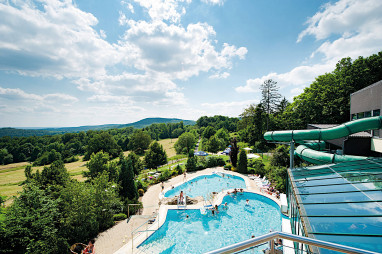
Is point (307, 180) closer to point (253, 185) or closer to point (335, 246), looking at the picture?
point (335, 246)

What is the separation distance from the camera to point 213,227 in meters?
13.1

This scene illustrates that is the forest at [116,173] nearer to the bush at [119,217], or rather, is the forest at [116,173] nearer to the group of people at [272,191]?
the bush at [119,217]

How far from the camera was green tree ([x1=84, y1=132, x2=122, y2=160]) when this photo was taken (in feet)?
185

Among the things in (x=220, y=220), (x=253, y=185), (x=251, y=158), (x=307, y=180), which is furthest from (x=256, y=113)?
(x=307, y=180)

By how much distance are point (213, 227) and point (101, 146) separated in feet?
182

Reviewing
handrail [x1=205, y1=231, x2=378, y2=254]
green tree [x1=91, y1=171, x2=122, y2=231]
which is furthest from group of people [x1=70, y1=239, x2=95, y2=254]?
handrail [x1=205, y1=231, x2=378, y2=254]

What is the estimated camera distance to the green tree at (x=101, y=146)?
56.4 metres

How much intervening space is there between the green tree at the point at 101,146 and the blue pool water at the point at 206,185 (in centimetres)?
4366

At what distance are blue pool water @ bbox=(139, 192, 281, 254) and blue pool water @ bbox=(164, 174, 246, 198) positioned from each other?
430cm

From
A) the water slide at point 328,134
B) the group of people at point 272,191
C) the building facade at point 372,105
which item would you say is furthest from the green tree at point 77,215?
the building facade at point 372,105

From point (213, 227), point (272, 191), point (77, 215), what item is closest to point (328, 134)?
point (272, 191)

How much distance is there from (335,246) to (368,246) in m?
2.87

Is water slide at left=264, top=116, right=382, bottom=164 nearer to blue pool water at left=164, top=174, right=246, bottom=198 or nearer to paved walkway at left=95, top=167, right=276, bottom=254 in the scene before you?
paved walkway at left=95, top=167, right=276, bottom=254

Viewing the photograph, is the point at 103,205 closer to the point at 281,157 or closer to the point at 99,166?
the point at 99,166
